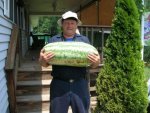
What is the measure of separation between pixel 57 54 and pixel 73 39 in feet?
0.90

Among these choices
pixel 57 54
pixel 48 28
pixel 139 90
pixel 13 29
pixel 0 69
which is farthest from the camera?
pixel 48 28

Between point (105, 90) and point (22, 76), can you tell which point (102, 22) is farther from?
point (105, 90)

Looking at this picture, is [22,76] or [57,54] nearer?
[57,54]

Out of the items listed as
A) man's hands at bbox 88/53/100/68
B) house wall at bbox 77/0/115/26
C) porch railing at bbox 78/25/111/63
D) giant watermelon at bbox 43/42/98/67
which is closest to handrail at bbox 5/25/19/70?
porch railing at bbox 78/25/111/63

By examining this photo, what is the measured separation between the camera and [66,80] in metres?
3.89

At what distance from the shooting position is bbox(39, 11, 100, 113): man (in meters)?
3.86

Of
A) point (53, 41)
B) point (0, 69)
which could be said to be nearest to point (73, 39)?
point (53, 41)

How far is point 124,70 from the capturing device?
608 cm

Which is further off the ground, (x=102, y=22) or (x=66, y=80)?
(x=102, y=22)

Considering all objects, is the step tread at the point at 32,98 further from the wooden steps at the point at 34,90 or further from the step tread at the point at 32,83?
the step tread at the point at 32,83

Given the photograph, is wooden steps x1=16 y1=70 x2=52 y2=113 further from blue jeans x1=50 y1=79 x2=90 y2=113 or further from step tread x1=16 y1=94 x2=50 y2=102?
blue jeans x1=50 y1=79 x2=90 y2=113

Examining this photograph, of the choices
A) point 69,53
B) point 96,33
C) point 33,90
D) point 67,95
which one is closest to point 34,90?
point 33,90

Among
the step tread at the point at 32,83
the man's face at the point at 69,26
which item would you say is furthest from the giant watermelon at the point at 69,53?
the step tread at the point at 32,83

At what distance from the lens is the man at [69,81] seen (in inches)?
152
